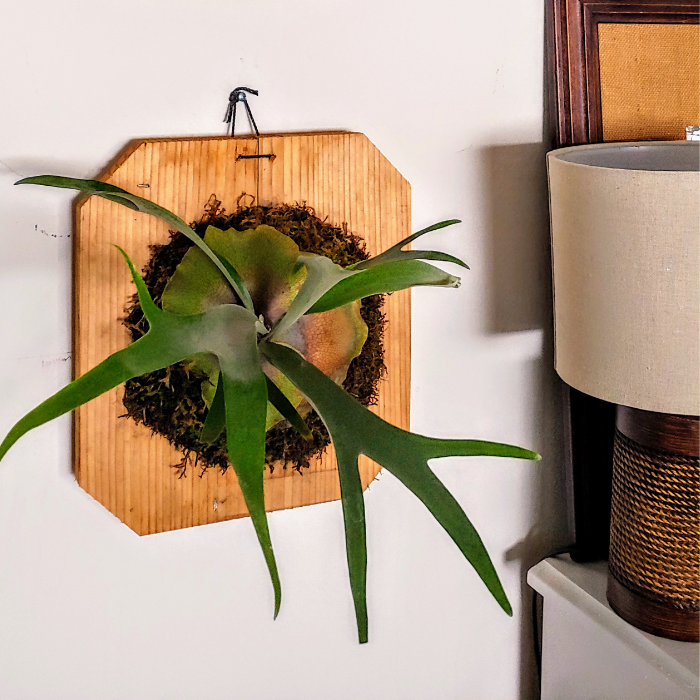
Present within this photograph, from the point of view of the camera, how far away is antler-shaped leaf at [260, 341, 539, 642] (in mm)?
713

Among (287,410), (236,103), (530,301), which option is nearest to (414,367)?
(530,301)

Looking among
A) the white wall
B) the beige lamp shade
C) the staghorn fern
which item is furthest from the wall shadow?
the staghorn fern

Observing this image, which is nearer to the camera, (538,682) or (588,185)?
(588,185)

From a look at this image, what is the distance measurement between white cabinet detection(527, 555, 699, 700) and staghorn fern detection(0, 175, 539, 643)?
376mm

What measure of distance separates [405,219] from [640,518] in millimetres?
478

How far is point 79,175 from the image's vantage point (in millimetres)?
890

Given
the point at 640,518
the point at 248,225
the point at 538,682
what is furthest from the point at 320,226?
the point at 538,682

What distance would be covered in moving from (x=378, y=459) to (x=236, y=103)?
1.53 feet

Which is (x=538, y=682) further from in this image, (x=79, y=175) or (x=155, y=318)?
(x=79, y=175)

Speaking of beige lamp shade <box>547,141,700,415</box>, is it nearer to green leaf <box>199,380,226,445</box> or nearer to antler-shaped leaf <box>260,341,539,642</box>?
antler-shaped leaf <box>260,341,539,642</box>

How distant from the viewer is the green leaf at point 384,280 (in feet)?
2.52

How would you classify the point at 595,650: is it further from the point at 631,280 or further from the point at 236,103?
the point at 236,103

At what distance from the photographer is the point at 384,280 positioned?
781 mm

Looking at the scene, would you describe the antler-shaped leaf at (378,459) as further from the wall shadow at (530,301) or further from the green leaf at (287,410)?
the wall shadow at (530,301)
